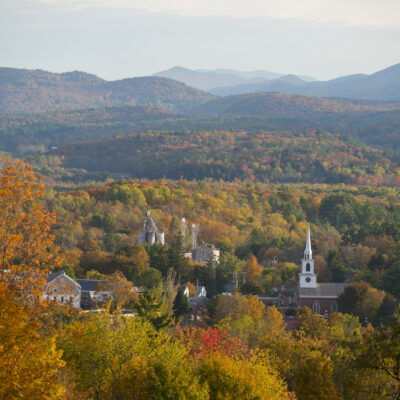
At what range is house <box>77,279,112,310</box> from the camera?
198 ft

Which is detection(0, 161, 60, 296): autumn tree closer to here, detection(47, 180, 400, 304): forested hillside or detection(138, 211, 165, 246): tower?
detection(47, 180, 400, 304): forested hillside

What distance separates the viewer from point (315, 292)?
6962cm

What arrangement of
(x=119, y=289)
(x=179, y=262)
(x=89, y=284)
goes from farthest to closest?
(x=179, y=262)
(x=89, y=284)
(x=119, y=289)

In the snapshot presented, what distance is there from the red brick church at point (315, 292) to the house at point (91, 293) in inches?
583

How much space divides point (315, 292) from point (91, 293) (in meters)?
16.9

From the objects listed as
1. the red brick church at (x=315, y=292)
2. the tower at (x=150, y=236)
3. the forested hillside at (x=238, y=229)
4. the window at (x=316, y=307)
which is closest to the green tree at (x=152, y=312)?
the forested hillside at (x=238, y=229)

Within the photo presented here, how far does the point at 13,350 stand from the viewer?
21.0m

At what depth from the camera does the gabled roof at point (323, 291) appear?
69.2 m

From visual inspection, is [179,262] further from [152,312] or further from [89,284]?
[152,312]

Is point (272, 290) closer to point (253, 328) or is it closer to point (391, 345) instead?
point (253, 328)

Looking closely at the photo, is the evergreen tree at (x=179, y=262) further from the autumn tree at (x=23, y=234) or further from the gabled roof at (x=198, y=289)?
the autumn tree at (x=23, y=234)

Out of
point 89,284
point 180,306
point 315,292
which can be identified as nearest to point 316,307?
point 315,292

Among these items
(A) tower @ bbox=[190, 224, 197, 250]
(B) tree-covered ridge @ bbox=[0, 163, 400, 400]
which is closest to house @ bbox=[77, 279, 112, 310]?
(B) tree-covered ridge @ bbox=[0, 163, 400, 400]

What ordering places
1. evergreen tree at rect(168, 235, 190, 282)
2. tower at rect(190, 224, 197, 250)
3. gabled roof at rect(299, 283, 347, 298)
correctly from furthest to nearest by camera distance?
tower at rect(190, 224, 197, 250) < evergreen tree at rect(168, 235, 190, 282) < gabled roof at rect(299, 283, 347, 298)
